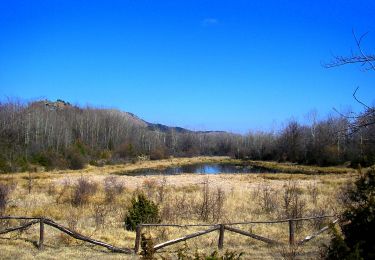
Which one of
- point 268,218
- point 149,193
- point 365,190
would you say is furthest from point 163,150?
point 365,190

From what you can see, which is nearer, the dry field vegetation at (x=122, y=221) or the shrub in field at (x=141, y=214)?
the dry field vegetation at (x=122, y=221)

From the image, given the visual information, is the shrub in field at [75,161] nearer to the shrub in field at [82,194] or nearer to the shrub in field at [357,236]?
the shrub in field at [82,194]

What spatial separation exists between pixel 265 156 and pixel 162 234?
81404 millimetres

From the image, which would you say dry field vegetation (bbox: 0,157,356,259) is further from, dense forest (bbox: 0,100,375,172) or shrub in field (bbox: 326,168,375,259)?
dense forest (bbox: 0,100,375,172)

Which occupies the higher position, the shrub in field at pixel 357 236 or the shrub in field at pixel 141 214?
the shrub in field at pixel 357 236

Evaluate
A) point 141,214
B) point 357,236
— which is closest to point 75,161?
point 141,214

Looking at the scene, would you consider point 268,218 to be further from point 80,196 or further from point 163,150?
point 163,150

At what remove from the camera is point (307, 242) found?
12859 millimetres

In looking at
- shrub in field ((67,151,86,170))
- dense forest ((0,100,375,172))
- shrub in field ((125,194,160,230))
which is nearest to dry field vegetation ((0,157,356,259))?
shrub in field ((125,194,160,230))

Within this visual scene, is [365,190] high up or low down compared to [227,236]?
up

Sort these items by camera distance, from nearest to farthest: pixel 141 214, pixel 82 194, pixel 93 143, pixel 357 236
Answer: pixel 357 236, pixel 141 214, pixel 82 194, pixel 93 143

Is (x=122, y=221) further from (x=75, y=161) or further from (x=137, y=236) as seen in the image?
(x=75, y=161)

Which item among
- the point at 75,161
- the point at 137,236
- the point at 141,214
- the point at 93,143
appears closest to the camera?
the point at 137,236

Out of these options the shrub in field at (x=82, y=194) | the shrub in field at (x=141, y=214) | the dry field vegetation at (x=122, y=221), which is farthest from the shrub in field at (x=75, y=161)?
the shrub in field at (x=141, y=214)
